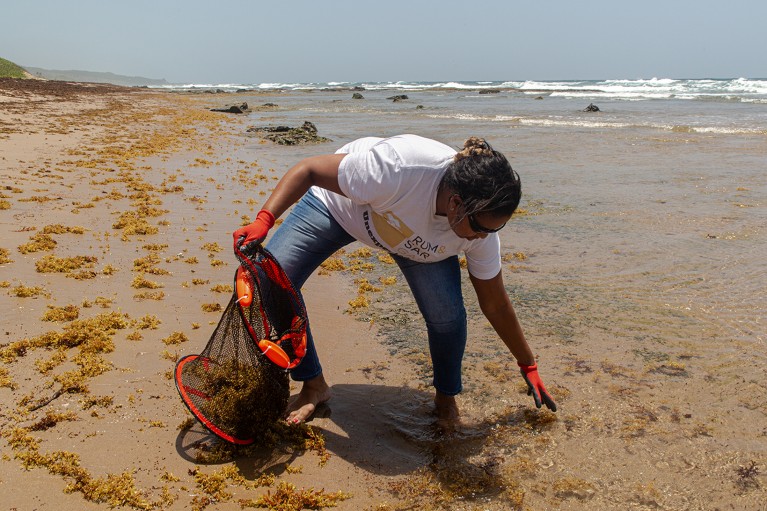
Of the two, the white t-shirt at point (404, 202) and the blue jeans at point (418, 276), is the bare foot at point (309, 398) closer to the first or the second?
the blue jeans at point (418, 276)

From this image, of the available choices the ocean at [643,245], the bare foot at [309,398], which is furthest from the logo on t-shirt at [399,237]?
the ocean at [643,245]

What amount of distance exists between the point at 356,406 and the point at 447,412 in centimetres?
53

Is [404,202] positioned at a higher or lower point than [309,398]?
higher

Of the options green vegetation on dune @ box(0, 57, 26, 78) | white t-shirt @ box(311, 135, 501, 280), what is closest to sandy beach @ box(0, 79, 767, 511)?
white t-shirt @ box(311, 135, 501, 280)

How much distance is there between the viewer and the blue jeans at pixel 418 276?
290 centimetres

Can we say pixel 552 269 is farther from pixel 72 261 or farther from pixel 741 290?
pixel 72 261

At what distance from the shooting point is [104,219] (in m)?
6.34

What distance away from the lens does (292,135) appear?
51.5 feet

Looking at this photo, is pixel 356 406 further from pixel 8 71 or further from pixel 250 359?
pixel 8 71

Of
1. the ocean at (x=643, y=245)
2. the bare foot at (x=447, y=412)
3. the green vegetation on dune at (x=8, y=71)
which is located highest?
the green vegetation on dune at (x=8, y=71)

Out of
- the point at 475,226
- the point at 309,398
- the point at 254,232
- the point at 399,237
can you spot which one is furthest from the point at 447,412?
the point at 254,232

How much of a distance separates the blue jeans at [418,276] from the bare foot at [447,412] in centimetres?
5

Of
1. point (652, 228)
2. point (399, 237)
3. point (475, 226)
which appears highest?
point (475, 226)

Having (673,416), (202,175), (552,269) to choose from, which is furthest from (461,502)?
(202,175)
